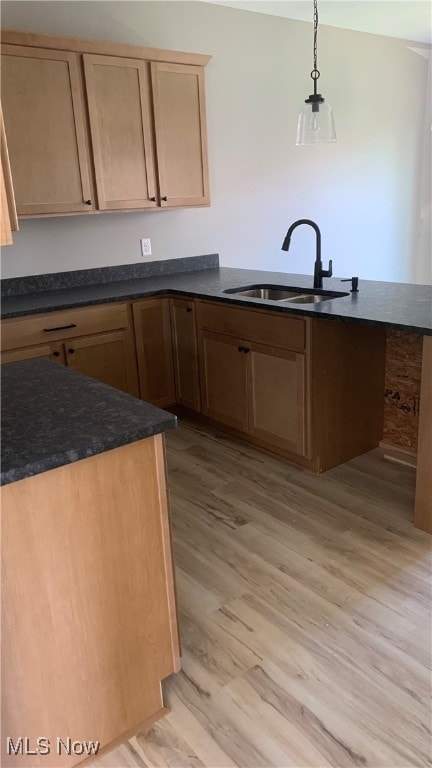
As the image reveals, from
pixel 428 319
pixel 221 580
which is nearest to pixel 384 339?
pixel 428 319

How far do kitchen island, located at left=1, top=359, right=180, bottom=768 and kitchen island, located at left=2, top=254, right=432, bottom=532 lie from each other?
4.05ft

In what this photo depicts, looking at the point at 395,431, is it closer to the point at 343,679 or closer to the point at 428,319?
the point at 428,319

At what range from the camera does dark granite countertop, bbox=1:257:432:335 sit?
92.0 inches

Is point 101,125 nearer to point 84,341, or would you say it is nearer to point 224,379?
point 84,341

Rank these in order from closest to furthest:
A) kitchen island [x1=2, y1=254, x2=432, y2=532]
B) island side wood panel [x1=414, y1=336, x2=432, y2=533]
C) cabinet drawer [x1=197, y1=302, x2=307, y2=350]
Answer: island side wood panel [x1=414, y1=336, x2=432, y2=533], kitchen island [x1=2, y1=254, x2=432, y2=532], cabinet drawer [x1=197, y1=302, x2=307, y2=350]

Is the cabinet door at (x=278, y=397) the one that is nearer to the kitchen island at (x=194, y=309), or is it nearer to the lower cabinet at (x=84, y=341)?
the kitchen island at (x=194, y=309)

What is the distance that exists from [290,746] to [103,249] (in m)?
3.03

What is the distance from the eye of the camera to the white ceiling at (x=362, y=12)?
3.88m

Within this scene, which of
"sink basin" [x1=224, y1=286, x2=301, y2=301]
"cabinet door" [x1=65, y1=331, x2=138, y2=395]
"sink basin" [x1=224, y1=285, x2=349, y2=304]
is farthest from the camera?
"sink basin" [x1=224, y1=286, x2=301, y2=301]

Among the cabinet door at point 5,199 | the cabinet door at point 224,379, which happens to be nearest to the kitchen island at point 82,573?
the cabinet door at point 5,199

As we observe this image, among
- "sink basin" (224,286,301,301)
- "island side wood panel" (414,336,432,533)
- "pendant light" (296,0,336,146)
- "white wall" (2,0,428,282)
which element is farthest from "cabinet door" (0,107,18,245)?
"white wall" (2,0,428,282)

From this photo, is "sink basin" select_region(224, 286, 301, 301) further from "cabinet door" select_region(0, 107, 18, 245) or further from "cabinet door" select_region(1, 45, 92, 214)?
"cabinet door" select_region(0, 107, 18, 245)

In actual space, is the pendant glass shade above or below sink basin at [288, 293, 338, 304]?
above

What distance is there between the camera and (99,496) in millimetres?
1328
